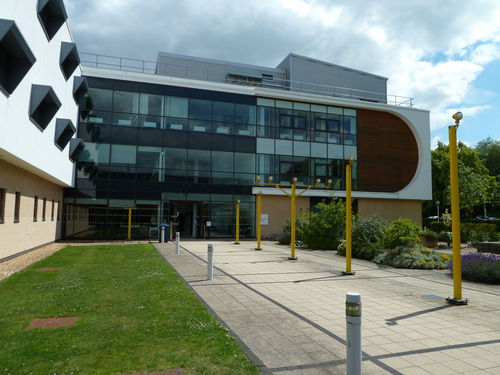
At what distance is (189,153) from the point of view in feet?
93.4

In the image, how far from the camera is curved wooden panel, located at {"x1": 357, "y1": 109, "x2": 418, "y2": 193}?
33469 millimetres

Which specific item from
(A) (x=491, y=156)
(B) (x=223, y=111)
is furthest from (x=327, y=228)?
(A) (x=491, y=156)

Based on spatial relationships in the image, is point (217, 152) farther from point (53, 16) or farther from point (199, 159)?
point (53, 16)

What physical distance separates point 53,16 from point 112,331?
16.1 metres

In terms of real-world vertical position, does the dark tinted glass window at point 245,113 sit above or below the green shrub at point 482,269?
above

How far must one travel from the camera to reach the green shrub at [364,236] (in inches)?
694

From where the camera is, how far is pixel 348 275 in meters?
12.4

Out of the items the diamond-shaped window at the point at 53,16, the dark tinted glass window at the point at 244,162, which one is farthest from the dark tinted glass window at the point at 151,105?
the diamond-shaped window at the point at 53,16

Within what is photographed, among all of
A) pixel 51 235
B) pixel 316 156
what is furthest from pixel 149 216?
pixel 316 156

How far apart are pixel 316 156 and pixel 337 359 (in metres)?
28.0

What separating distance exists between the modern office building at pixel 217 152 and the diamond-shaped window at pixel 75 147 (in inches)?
60.1

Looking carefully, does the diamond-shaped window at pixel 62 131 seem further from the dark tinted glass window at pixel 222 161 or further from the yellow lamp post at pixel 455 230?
the yellow lamp post at pixel 455 230

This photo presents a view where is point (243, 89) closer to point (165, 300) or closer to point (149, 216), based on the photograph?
point (149, 216)

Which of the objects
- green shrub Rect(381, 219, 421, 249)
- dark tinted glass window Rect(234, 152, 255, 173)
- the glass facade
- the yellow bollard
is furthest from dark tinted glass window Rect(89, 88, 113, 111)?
green shrub Rect(381, 219, 421, 249)
